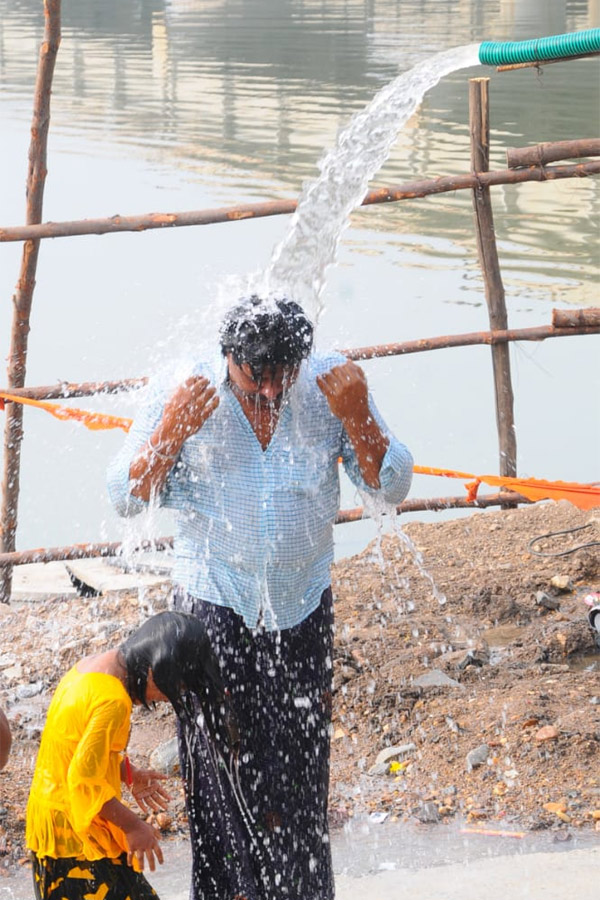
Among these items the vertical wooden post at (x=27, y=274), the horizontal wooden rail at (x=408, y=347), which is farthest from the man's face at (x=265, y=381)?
the vertical wooden post at (x=27, y=274)

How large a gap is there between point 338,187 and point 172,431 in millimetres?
2292

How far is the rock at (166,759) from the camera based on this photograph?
339 cm

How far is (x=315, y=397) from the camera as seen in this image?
241 centimetres

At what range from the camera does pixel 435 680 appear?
3.76 metres

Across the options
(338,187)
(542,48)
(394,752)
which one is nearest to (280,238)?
(338,187)

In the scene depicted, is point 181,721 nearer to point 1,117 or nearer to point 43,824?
point 43,824

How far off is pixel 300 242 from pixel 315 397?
1611mm

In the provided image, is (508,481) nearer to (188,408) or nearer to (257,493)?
(257,493)

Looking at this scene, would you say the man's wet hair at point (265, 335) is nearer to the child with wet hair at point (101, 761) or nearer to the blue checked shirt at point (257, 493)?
the blue checked shirt at point (257, 493)

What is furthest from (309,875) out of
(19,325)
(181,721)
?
(19,325)

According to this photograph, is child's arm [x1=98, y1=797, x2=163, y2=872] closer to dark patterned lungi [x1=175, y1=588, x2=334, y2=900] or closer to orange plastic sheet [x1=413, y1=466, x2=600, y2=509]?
dark patterned lungi [x1=175, y1=588, x2=334, y2=900]

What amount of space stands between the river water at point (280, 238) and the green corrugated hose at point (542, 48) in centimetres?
106

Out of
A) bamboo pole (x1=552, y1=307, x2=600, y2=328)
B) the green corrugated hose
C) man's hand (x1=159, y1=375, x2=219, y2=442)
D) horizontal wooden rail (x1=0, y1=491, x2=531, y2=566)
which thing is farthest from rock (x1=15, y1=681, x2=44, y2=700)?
the green corrugated hose

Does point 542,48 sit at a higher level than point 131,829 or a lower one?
higher
